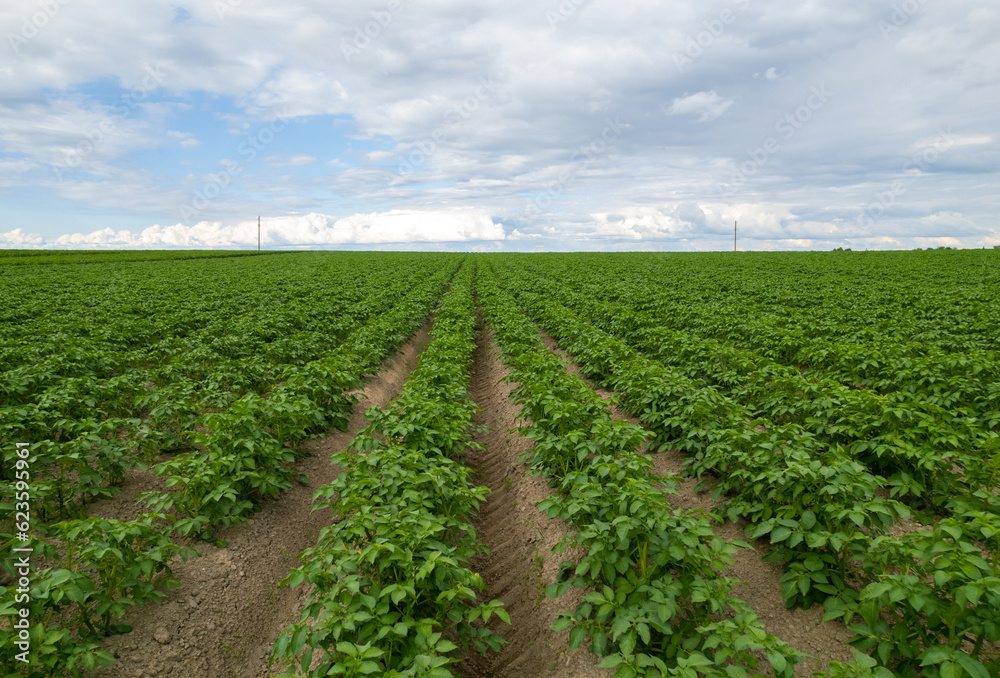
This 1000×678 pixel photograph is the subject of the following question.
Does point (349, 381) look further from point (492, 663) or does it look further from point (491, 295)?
point (491, 295)

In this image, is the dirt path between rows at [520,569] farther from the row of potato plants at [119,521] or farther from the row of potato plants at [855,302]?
the row of potato plants at [855,302]

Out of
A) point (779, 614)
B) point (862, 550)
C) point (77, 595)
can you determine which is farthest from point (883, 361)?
point (77, 595)

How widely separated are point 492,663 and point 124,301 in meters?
22.5

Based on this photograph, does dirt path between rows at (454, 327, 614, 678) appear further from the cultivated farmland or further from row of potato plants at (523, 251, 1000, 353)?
row of potato plants at (523, 251, 1000, 353)

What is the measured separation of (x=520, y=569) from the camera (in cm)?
553

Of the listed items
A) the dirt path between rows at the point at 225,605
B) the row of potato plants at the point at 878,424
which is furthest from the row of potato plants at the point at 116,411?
the row of potato plants at the point at 878,424

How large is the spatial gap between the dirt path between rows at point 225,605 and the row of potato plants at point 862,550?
15.9 feet

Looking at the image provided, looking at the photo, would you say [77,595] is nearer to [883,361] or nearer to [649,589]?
[649,589]

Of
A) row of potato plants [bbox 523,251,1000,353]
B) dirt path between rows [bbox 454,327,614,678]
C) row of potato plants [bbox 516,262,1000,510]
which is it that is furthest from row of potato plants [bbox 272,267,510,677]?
row of potato plants [bbox 523,251,1000,353]

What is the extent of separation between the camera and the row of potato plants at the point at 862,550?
10.8 feet

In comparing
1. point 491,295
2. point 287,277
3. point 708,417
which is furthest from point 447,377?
point 287,277

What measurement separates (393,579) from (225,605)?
197 centimetres

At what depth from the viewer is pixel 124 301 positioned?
2006cm

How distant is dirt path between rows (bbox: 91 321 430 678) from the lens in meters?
4.12
